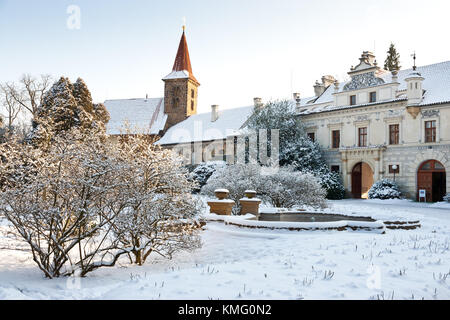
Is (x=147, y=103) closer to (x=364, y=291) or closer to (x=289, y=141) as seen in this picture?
(x=289, y=141)

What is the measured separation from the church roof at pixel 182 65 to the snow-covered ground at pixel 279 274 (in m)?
38.9

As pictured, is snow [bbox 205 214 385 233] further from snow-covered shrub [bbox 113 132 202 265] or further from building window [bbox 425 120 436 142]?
building window [bbox 425 120 436 142]

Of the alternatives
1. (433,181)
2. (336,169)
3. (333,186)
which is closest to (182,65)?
(336,169)

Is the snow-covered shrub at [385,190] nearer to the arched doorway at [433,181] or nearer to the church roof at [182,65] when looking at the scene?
the arched doorway at [433,181]

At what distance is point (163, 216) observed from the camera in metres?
8.75

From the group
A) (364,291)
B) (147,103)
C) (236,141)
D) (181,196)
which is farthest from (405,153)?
(147,103)

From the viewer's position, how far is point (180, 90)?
47.5 metres

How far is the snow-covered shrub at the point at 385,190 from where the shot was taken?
26531mm

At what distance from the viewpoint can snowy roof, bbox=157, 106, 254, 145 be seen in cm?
4012

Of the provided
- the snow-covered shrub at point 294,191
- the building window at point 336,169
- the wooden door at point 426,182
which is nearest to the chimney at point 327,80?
the building window at point 336,169

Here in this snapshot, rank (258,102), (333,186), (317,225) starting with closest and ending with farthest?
(317,225) → (333,186) → (258,102)

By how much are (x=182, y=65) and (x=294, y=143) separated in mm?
22002

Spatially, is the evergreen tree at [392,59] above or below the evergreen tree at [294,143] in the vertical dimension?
above

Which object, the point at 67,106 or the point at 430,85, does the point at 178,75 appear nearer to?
the point at 67,106
